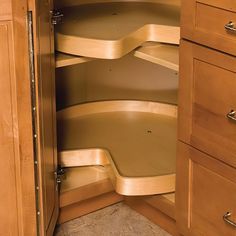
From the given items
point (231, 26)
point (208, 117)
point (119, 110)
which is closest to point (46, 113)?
point (208, 117)

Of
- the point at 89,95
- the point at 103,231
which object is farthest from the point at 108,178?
the point at 89,95

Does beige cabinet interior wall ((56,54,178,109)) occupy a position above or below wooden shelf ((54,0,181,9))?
below

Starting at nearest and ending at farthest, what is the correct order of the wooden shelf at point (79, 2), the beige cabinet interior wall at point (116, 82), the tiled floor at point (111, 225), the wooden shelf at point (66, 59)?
1. the wooden shelf at point (66, 59)
2. the tiled floor at point (111, 225)
3. the wooden shelf at point (79, 2)
4. the beige cabinet interior wall at point (116, 82)

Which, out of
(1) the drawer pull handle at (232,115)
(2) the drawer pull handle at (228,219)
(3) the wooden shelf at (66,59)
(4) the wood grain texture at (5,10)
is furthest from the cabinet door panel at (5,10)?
(2) the drawer pull handle at (228,219)

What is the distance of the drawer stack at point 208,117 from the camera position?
1.38 m

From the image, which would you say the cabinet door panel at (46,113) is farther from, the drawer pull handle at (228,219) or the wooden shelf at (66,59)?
the drawer pull handle at (228,219)

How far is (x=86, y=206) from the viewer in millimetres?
1926

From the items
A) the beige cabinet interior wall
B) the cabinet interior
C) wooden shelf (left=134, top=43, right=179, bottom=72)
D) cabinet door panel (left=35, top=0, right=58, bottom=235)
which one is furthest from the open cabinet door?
the beige cabinet interior wall

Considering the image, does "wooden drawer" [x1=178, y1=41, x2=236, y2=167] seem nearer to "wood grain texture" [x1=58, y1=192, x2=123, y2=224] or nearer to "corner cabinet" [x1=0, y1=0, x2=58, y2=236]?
"corner cabinet" [x1=0, y1=0, x2=58, y2=236]

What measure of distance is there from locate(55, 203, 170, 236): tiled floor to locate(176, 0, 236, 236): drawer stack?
0.27 m

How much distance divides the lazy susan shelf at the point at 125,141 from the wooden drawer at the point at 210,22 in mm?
470

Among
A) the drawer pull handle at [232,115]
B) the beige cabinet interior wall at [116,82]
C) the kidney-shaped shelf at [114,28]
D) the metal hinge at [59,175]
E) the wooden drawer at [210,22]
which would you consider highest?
the wooden drawer at [210,22]

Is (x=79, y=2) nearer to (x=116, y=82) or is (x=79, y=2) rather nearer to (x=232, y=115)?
(x=116, y=82)

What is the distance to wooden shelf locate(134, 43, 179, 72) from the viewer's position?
176 centimetres
